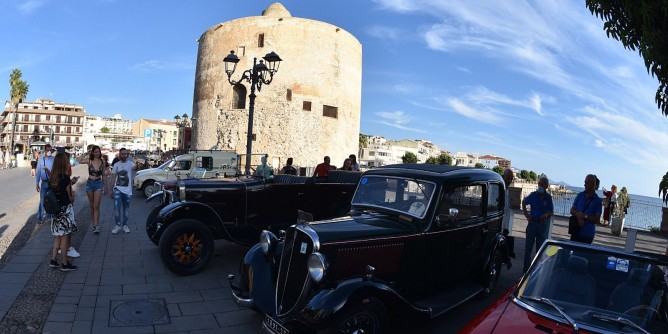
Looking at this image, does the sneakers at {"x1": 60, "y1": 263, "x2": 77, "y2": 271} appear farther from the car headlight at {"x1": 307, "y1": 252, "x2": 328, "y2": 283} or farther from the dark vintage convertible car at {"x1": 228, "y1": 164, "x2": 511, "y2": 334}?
the car headlight at {"x1": 307, "y1": 252, "x2": 328, "y2": 283}

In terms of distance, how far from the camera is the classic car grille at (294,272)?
11.3 feet

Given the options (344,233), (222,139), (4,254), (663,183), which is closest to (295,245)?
(344,233)

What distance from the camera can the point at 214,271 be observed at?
5.88m

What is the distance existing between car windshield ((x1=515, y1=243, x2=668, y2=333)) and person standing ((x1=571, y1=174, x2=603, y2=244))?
3013 millimetres

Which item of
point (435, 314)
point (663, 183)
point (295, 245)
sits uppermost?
point (663, 183)

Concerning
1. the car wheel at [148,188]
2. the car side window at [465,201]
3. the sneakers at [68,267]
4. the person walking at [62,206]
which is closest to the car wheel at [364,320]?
the car side window at [465,201]

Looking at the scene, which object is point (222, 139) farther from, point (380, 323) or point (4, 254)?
point (380, 323)

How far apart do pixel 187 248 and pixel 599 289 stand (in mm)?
4897

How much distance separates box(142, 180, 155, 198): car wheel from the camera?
46.0ft

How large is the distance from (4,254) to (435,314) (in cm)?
637

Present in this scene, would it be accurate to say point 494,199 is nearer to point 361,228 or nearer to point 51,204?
point 361,228

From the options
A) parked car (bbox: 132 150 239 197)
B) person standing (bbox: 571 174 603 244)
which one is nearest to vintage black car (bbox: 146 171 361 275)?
person standing (bbox: 571 174 603 244)

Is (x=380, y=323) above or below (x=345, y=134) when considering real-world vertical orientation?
below

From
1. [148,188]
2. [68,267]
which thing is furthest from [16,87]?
[68,267]
